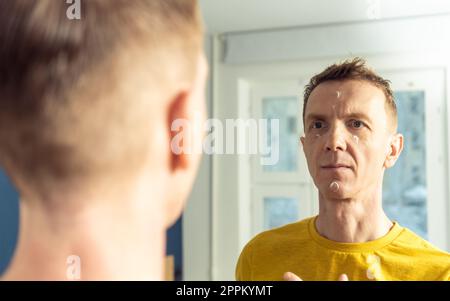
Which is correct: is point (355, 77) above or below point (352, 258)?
above

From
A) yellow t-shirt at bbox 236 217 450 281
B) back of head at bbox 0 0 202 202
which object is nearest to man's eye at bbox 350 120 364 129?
yellow t-shirt at bbox 236 217 450 281

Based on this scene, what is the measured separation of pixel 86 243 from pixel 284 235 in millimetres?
252

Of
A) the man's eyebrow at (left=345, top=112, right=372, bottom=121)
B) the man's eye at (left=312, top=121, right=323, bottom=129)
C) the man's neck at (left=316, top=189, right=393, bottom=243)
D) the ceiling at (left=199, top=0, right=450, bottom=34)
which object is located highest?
the ceiling at (left=199, top=0, right=450, bottom=34)

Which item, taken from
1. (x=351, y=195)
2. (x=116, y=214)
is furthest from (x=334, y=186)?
(x=116, y=214)

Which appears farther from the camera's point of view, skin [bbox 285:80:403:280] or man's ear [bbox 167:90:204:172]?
skin [bbox 285:80:403:280]

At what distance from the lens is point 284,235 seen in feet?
1.81

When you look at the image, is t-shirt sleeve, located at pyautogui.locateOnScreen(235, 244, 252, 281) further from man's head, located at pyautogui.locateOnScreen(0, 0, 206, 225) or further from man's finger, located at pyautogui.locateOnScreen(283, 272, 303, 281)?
man's head, located at pyautogui.locateOnScreen(0, 0, 206, 225)

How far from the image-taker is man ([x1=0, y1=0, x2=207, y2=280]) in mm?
351

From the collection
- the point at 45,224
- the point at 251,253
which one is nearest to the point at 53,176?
the point at 45,224

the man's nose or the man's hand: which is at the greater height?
the man's nose

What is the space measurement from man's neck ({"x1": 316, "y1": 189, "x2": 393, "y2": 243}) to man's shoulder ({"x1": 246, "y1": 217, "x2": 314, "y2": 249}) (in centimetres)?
2

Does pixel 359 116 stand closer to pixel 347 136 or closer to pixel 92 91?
pixel 347 136

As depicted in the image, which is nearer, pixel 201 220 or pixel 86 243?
pixel 86 243

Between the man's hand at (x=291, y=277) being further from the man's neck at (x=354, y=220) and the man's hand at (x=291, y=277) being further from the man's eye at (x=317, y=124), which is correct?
the man's eye at (x=317, y=124)
